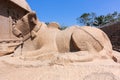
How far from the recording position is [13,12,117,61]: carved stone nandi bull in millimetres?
3475

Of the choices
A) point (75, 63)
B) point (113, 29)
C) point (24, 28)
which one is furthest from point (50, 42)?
point (113, 29)

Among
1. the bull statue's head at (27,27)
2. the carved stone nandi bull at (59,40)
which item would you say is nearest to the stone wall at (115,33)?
the carved stone nandi bull at (59,40)

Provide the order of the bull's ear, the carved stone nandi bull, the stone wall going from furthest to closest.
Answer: the stone wall, the bull's ear, the carved stone nandi bull

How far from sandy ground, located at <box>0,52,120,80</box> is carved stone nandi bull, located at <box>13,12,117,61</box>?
20 centimetres

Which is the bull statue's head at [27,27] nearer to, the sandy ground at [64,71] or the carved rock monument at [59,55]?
the carved rock monument at [59,55]

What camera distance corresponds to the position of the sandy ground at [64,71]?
2848 millimetres

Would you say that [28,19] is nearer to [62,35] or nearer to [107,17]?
[62,35]

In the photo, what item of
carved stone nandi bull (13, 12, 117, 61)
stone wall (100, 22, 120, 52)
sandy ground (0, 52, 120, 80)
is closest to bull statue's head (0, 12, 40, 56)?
carved stone nandi bull (13, 12, 117, 61)

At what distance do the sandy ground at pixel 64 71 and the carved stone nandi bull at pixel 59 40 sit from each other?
8.0 inches

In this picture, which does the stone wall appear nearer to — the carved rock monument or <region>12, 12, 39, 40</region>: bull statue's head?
the carved rock monument

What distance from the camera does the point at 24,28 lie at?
3.82m

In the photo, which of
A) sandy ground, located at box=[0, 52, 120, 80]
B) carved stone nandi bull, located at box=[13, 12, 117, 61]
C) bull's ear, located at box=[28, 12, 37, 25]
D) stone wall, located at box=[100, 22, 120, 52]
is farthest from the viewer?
stone wall, located at box=[100, 22, 120, 52]

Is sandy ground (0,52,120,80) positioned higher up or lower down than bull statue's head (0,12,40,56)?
lower down

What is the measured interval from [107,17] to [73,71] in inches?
1090
